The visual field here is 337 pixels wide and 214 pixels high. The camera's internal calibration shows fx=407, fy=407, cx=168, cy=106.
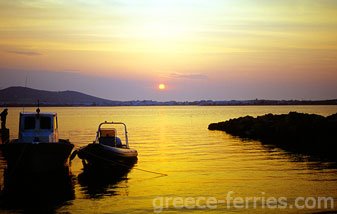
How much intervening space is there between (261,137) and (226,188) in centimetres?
3083

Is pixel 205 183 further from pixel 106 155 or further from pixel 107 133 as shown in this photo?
pixel 107 133

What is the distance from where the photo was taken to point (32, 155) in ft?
65.2

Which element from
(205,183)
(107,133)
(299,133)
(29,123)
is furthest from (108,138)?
(299,133)

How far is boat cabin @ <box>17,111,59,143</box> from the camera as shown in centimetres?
2089

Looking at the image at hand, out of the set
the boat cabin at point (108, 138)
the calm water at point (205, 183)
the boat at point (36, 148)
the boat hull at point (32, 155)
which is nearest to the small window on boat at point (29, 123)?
the boat at point (36, 148)

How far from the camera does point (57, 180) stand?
20391mm

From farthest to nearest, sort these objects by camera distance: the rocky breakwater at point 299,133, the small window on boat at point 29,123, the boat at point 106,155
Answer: the rocky breakwater at point 299,133, the boat at point 106,155, the small window on boat at point 29,123

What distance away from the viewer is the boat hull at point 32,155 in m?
19.7

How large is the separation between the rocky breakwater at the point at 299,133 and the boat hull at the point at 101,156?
14.7 meters

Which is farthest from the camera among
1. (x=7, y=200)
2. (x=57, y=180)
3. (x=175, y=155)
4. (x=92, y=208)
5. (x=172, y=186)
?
(x=175, y=155)

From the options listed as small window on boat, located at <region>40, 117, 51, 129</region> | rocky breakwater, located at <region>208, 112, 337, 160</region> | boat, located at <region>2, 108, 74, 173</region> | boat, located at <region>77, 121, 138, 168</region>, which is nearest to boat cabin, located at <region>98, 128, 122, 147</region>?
boat, located at <region>77, 121, 138, 168</region>

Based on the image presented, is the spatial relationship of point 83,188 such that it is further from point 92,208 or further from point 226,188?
point 226,188

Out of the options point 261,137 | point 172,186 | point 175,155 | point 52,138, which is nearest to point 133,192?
point 172,186

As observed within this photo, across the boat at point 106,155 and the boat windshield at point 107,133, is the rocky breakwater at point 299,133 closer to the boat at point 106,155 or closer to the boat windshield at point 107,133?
the boat at point 106,155
